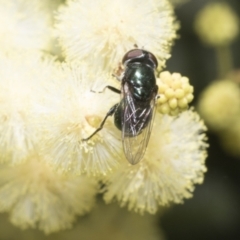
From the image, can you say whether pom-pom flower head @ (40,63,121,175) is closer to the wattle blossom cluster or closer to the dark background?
the wattle blossom cluster

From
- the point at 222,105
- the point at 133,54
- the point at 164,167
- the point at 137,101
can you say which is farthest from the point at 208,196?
the point at 133,54

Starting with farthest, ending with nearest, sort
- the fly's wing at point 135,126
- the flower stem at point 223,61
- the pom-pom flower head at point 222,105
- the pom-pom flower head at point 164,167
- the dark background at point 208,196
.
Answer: the dark background at point 208,196
the flower stem at point 223,61
the pom-pom flower head at point 222,105
the pom-pom flower head at point 164,167
the fly's wing at point 135,126

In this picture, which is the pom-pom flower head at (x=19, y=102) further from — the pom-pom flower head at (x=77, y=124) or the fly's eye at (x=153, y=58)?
the fly's eye at (x=153, y=58)

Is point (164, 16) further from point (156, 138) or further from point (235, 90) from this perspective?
point (235, 90)

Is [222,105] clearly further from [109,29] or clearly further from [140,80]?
[109,29]

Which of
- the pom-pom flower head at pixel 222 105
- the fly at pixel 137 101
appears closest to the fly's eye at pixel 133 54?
the fly at pixel 137 101

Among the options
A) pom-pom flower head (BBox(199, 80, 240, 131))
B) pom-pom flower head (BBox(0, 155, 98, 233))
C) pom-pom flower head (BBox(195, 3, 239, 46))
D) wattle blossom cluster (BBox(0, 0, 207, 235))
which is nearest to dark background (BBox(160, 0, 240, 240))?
pom-pom flower head (BBox(195, 3, 239, 46))

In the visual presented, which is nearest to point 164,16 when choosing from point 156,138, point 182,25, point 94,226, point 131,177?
point 156,138
